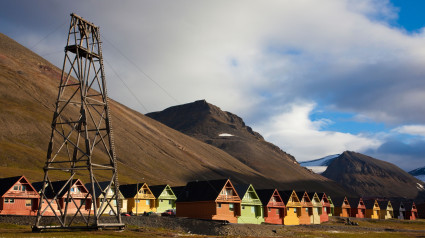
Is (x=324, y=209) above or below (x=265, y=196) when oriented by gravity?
below

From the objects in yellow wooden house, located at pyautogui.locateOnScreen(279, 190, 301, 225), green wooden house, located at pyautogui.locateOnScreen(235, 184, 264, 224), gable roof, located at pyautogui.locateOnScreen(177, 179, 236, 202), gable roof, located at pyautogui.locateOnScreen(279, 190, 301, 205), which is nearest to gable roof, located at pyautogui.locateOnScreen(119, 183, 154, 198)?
gable roof, located at pyautogui.locateOnScreen(177, 179, 236, 202)

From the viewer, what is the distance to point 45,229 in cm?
4944

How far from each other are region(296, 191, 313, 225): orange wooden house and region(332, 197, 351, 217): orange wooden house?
32.8 m

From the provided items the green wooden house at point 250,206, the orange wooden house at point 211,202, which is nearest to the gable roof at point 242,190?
the green wooden house at point 250,206

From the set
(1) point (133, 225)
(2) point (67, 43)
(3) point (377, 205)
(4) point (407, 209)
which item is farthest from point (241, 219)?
(4) point (407, 209)

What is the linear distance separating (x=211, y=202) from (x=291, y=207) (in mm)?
27104

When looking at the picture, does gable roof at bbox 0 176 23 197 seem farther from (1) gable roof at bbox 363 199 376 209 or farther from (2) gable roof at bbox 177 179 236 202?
(1) gable roof at bbox 363 199 376 209

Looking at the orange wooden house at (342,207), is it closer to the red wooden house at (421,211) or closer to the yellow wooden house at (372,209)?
the yellow wooden house at (372,209)

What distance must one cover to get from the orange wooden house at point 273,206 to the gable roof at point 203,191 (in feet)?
46.4

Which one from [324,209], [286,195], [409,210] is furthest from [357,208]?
[286,195]

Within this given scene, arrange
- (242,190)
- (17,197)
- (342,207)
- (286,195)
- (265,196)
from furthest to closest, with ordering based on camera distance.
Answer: (342,207)
(286,195)
(265,196)
(242,190)
(17,197)

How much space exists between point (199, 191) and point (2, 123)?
135109 mm

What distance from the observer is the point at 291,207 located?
96.6 meters

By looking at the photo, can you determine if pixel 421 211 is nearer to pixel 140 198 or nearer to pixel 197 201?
pixel 140 198
